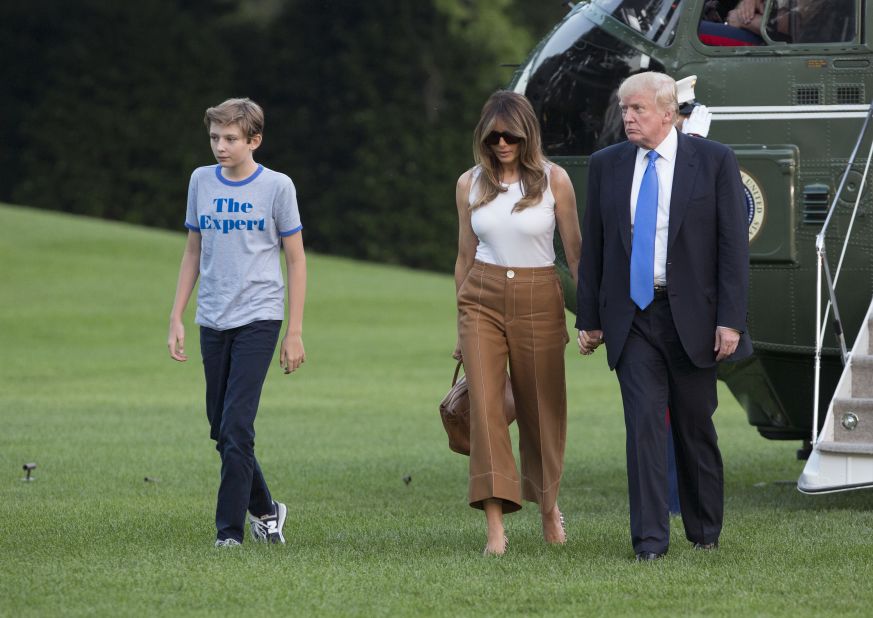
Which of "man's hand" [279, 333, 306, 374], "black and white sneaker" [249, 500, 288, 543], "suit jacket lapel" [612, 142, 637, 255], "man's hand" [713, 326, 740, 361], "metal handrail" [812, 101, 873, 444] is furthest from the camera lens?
"metal handrail" [812, 101, 873, 444]

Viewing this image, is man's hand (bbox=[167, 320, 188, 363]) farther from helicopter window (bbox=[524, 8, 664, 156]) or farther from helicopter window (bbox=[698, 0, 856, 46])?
Answer: helicopter window (bbox=[698, 0, 856, 46])

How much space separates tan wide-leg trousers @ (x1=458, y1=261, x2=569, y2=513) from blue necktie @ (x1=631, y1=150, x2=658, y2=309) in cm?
45

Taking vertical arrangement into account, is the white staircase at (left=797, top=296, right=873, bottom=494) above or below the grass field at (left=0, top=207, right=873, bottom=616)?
above

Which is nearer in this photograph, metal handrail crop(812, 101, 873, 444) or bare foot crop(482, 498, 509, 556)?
bare foot crop(482, 498, 509, 556)

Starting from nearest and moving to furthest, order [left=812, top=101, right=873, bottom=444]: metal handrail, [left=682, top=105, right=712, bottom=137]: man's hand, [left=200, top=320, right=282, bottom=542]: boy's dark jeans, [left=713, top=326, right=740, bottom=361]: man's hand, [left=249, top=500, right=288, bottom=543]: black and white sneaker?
[left=713, top=326, right=740, bottom=361]: man's hand < [left=200, top=320, right=282, bottom=542]: boy's dark jeans < [left=249, top=500, right=288, bottom=543]: black and white sneaker < [left=812, top=101, right=873, bottom=444]: metal handrail < [left=682, top=105, right=712, bottom=137]: man's hand

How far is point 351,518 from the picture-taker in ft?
26.7

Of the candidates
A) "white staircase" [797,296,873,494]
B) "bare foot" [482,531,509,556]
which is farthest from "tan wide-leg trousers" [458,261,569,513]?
"white staircase" [797,296,873,494]

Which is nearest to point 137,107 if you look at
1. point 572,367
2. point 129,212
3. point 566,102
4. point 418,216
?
point 129,212

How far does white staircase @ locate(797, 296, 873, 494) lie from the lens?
23.8 ft

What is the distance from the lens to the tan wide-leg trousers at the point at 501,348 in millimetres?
6621

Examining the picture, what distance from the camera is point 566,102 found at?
8.70 meters

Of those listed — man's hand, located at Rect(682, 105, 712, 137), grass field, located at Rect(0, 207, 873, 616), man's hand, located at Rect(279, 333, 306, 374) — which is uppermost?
man's hand, located at Rect(682, 105, 712, 137)

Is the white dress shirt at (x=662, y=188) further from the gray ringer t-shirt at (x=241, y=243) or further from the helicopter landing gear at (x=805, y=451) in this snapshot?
the helicopter landing gear at (x=805, y=451)

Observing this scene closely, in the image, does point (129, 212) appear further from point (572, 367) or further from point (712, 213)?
point (712, 213)
